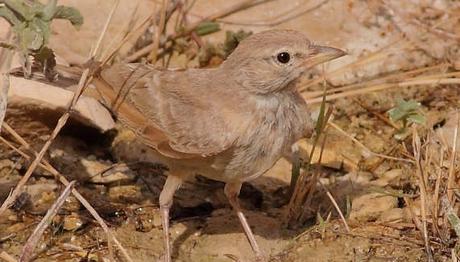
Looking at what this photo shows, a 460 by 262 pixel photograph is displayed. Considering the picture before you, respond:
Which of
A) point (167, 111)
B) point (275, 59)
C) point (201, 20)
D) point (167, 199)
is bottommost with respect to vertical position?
point (167, 199)

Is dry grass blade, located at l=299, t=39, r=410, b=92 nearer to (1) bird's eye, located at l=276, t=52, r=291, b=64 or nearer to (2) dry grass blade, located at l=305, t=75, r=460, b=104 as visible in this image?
(2) dry grass blade, located at l=305, t=75, r=460, b=104

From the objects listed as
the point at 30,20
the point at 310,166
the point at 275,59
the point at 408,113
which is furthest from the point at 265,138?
the point at 30,20

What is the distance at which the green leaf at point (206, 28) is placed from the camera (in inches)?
252

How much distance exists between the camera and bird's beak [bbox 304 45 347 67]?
4.70 m

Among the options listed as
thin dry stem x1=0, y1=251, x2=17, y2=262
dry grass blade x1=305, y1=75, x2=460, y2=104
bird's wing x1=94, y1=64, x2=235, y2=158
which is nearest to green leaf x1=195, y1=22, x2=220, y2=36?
dry grass blade x1=305, y1=75, x2=460, y2=104

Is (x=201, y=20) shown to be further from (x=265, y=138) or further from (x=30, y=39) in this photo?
(x=265, y=138)

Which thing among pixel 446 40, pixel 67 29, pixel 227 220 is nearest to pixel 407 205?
pixel 227 220

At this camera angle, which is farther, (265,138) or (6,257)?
(265,138)

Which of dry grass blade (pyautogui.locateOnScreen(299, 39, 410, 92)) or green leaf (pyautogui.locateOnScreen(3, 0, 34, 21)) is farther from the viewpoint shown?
dry grass blade (pyautogui.locateOnScreen(299, 39, 410, 92))

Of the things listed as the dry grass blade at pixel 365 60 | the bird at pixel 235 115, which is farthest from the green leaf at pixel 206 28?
the bird at pixel 235 115

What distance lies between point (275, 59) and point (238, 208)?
2.95 ft

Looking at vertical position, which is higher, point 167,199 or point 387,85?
point 387,85

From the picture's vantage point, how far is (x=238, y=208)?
521cm

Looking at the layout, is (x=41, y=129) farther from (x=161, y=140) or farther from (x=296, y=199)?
(x=296, y=199)
